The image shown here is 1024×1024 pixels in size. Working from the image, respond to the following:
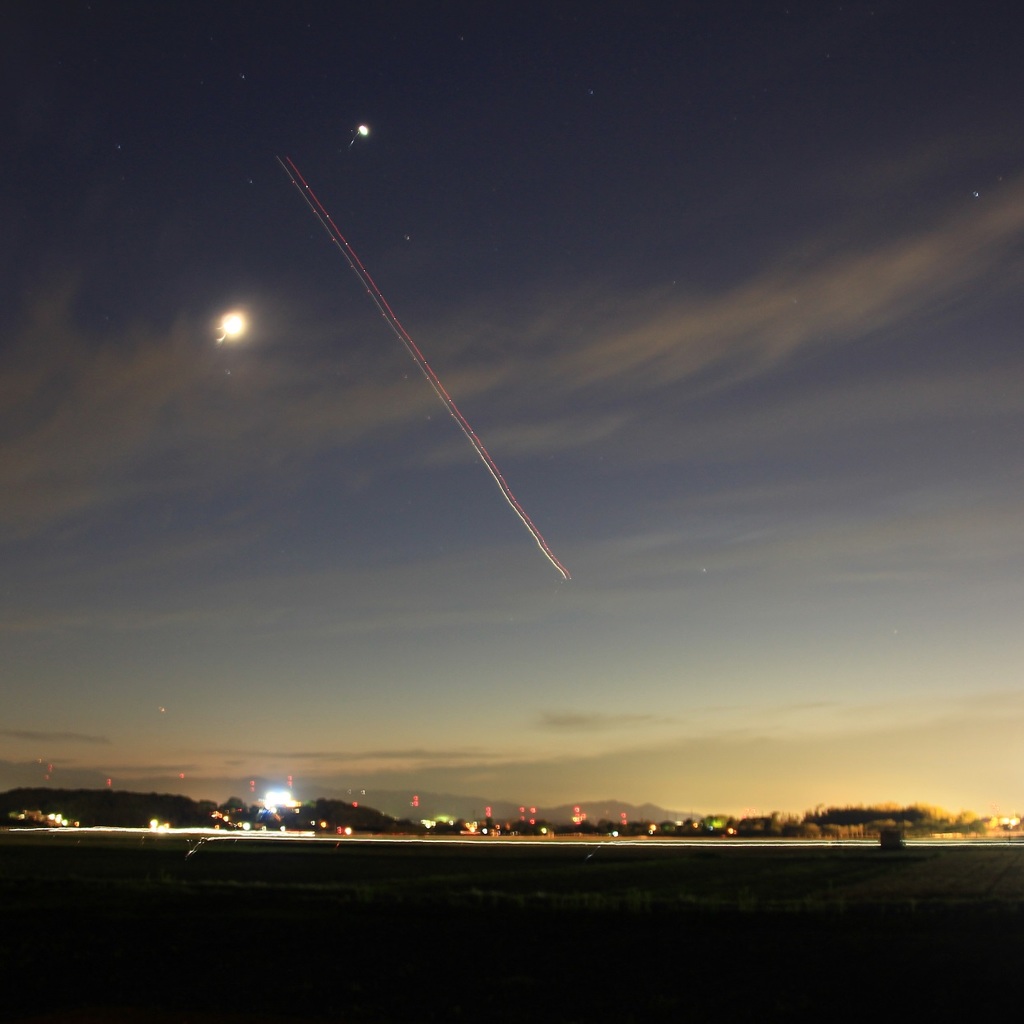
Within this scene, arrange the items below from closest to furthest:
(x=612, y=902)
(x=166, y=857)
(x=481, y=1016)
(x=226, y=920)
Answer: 1. (x=481, y=1016)
2. (x=226, y=920)
3. (x=612, y=902)
4. (x=166, y=857)

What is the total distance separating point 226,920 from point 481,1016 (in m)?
14.3

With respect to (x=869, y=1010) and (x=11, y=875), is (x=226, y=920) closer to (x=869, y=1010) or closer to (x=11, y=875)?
(x=869, y=1010)

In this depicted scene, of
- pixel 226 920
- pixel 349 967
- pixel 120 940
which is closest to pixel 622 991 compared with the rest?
pixel 349 967

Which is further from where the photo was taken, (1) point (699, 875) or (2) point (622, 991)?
(1) point (699, 875)

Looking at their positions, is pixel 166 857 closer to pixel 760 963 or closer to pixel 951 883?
pixel 951 883

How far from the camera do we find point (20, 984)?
17828 mm

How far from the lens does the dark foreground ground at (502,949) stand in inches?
640

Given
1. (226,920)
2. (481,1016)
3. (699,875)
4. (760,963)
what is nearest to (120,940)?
(226,920)

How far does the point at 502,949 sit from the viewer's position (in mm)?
22344

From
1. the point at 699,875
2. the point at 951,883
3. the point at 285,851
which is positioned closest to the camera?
the point at 951,883

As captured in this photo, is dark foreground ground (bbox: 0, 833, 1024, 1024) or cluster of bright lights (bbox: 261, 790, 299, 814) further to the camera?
cluster of bright lights (bbox: 261, 790, 299, 814)

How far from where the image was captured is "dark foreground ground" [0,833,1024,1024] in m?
16.3

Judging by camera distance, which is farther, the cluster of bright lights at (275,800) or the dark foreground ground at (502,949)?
the cluster of bright lights at (275,800)

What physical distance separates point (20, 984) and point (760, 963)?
13.1 metres
